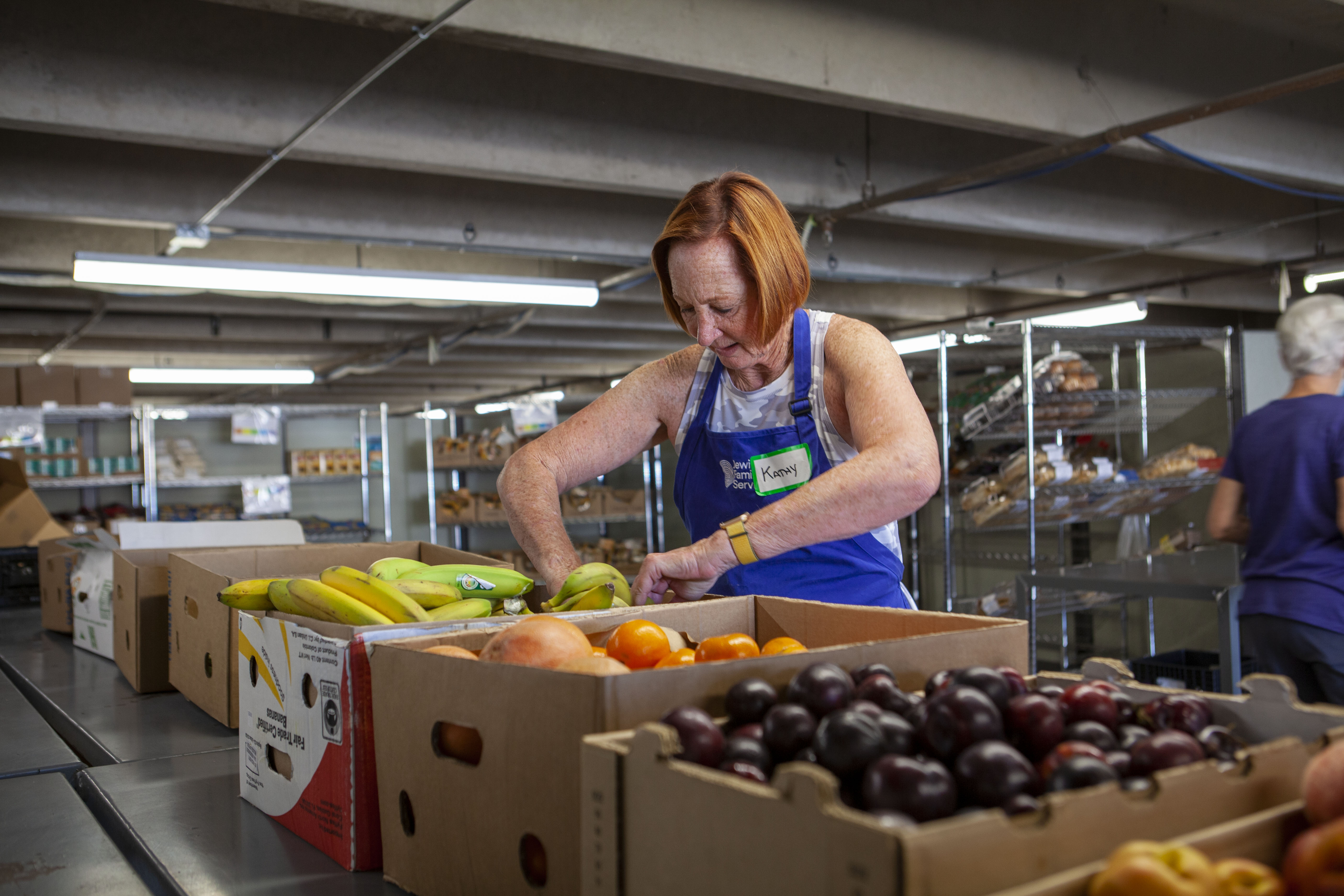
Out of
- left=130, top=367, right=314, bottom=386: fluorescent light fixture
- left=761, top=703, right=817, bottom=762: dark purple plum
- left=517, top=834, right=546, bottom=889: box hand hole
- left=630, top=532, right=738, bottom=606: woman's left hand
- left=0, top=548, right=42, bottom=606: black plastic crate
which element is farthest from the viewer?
left=130, top=367, right=314, bottom=386: fluorescent light fixture

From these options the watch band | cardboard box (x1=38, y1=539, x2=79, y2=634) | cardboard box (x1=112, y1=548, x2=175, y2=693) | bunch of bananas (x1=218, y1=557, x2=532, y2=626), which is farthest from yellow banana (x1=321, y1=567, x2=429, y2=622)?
cardboard box (x1=38, y1=539, x2=79, y2=634)

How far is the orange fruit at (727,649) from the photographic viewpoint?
1075 millimetres

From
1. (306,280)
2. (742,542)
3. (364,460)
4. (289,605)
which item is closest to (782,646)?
(742,542)

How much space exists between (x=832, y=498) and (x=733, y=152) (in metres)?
3.88

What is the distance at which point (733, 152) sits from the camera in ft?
16.2

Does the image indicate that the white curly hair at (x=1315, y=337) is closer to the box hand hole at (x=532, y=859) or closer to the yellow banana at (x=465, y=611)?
the yellow banana at (x=465, y=611)

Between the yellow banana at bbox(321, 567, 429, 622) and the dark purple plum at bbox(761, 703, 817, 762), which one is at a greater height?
the yellow banana at bbox(321, 567, 429, 622)

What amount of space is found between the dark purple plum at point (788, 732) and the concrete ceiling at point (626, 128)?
2916 millimetres

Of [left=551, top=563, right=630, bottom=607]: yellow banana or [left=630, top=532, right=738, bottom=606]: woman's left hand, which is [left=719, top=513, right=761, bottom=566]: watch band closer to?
[left=630, top=532, right=738, bottom=606]: woman's left hand

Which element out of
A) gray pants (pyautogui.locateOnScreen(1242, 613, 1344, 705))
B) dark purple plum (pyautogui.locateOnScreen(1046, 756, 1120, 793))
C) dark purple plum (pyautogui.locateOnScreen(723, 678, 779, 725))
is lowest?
gray pants (pyautogui.locateOnScreen(1242, 613, 1344, 705))

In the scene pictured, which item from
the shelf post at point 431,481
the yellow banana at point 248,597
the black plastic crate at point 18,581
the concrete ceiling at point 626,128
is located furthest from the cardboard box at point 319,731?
the shelf post at point 431,481

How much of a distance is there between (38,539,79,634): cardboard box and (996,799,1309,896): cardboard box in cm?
316

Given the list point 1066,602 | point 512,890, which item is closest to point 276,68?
point 512,890

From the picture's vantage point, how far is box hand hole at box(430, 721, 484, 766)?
977 millimetres
